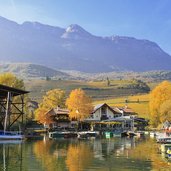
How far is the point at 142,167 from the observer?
42031 mm

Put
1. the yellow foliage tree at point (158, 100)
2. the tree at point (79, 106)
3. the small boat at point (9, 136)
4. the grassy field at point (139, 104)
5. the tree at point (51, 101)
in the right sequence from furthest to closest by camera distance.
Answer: the grassy field at point (139, 104)
the tree at point (79, 106)
the tree at point (51, 101)
the yellow foliage tree at point (158, 100)
the small boat at point (9, 136)

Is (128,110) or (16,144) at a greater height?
(128,110)

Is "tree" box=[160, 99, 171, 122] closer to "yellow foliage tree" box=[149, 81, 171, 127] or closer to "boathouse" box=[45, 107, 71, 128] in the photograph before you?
"yellow foliage tree" box=[149, 81, 171, 127]

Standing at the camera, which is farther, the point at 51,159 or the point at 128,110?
the point at 128,110

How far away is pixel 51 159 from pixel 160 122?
80771 millimetres

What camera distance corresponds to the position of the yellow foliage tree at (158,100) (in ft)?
412

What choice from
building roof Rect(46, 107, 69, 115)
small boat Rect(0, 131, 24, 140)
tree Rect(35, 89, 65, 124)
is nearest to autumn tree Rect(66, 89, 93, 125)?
building roof Rect(46, 107, 69, 115)

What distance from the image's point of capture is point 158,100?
12706cm

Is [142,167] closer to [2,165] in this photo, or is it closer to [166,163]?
[166,163]

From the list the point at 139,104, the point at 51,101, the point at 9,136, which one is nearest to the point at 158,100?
the point at 51,101

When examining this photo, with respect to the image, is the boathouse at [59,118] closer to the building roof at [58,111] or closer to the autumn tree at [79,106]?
the building roof at [58,111]

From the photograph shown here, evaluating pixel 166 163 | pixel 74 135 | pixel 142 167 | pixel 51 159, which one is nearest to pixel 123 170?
Result: pixel 142 167

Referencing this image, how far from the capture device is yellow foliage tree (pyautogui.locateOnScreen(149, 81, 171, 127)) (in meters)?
126

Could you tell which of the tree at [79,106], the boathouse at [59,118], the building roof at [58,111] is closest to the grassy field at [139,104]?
the tree at [79,106]
